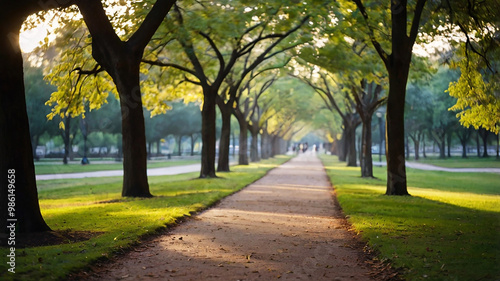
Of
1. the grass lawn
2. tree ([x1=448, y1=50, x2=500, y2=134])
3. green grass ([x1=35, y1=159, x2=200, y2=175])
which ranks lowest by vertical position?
the grass lawn

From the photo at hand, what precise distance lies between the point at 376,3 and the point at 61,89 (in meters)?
11.3

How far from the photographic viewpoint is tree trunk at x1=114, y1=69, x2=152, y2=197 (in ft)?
52.9

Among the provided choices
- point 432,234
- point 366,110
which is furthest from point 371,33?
point 366,110

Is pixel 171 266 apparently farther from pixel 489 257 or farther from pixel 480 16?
pixel 480 16

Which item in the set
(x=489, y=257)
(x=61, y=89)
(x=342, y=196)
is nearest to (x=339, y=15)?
(x=342, y=196)

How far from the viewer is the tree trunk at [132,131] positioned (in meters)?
16.1

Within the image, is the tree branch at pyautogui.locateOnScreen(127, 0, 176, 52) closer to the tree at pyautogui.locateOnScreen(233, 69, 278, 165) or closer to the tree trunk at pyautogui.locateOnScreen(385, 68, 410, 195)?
the tree trunk at pyautogui.locateOnScreen(385, 68, 410, 195)

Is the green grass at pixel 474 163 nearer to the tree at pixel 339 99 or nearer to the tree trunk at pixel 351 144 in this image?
the tree trunk at pixel 351 144

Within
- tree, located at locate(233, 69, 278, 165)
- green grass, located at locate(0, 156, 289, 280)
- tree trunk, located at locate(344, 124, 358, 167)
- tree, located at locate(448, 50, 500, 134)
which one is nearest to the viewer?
green grass, located at locate(0, 156, 289, 280)

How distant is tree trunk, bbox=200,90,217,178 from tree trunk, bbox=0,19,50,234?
59.6ft

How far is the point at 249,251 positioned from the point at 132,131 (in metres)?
9.27

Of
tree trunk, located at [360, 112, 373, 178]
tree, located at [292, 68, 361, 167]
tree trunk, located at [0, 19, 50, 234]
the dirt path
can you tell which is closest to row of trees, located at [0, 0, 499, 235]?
tree trunk, located at [0, 19, 50, 234]

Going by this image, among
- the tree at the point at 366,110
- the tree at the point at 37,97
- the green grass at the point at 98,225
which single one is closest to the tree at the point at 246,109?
the tree at the point at 366,110

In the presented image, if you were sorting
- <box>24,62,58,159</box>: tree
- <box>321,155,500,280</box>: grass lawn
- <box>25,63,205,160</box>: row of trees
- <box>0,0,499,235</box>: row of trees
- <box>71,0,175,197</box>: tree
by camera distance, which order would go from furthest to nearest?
<box>25,63,205,160</box>: row of trees < <box>24,62,58,159</box>: tree < <box>71,0,175,197</box>: tree < <box>0,0,499,235</box>: row of trees < <box>321,155,500,280</box>: grass lawn
